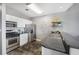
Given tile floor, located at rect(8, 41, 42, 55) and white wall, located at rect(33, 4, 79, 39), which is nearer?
white wall, located at rect(33, 4, 79, 39)

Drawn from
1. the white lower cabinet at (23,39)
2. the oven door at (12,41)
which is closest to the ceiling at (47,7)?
the white lower cabinet at (23,39)

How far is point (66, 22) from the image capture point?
1.69 m

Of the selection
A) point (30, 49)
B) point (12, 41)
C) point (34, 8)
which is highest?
point (34, 8)

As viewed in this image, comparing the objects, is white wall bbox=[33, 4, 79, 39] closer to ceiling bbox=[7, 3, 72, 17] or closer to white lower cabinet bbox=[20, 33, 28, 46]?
ceiling bbox=[7, 3, 72, 17]

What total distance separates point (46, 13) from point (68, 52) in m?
0.92

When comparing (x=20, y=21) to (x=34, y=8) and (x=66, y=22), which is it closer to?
(x=34, y=8)

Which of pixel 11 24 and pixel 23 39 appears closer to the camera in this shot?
pixel 11 24

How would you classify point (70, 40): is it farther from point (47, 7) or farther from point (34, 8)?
point (34, 8)

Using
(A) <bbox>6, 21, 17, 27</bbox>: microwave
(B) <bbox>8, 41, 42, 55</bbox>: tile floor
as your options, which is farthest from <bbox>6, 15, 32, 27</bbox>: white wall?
(B) <bbox>8, 41, 42, 55</bbox>: tile floor

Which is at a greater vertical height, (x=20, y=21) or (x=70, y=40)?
(x=20, y=21)

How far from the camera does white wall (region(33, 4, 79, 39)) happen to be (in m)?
1.64

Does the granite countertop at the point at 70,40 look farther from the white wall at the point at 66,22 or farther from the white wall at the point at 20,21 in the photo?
the white wall at the point at 20,21

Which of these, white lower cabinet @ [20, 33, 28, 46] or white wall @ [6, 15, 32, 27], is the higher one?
white wall @ [6, 15, 32, 27]

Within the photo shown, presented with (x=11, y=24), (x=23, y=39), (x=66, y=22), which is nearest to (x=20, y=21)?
(x=11, y=24)
